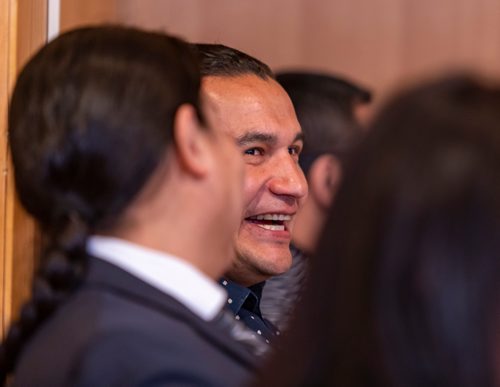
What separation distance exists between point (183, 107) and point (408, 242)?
0.35 meters

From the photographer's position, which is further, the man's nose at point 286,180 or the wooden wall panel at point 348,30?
the wooden wall panel at point 348,30

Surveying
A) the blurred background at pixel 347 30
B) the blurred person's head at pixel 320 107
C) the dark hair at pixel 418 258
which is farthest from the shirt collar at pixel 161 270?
the blurred background at pixel 347 30

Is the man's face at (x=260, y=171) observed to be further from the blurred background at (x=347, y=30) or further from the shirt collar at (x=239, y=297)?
the blurred background at (x=347, y=30)

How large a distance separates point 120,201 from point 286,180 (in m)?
0.78

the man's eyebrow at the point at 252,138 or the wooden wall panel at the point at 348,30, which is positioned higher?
the man's eyebrow at the point at 252,138

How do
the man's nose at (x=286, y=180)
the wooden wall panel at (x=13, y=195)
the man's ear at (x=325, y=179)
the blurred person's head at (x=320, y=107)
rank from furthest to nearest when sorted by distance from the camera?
the blurred person's head at (x=320, y=107)
the man's nose at (x=286, y=180)
the wooden wall panel at (x=13, y=195)
the man's ear at (x=325, y=179)

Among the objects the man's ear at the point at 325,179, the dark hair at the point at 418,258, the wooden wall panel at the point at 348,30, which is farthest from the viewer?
the wooden wall panel at the point at 348,30

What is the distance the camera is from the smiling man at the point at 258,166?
5.53ft

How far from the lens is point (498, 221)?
0.70 meters

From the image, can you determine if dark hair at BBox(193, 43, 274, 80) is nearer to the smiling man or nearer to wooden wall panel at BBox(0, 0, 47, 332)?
the smiling man

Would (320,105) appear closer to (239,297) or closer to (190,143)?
(239,297)

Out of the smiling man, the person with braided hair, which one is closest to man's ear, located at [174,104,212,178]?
the person with braided hair

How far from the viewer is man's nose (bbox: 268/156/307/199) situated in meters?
1.70

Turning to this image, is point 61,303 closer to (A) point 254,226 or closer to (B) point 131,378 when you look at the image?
(B) point 131,378
